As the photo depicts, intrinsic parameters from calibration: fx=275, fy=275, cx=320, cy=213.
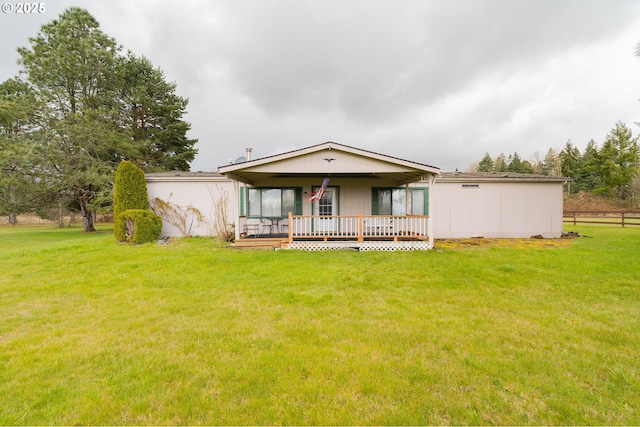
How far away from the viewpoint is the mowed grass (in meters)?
2.18

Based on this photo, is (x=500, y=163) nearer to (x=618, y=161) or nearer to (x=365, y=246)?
(x=618, y=161)

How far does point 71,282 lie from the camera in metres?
5.61

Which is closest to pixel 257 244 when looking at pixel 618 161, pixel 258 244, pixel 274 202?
pixel 258 244

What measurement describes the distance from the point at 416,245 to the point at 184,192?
33.1 ft

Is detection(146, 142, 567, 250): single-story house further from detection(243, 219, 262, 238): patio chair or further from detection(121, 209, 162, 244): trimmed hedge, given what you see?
detection(121, 209, 162, 244): trimmed hedge

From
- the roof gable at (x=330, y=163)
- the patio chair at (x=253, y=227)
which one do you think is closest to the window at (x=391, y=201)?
the roof gable at (x=330, y=163)

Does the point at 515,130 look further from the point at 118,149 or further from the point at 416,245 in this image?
the point at 118,149

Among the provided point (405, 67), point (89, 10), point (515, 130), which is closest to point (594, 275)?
point (405, 67)

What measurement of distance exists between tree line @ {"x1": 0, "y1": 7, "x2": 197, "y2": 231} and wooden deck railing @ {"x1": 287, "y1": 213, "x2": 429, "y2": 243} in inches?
464

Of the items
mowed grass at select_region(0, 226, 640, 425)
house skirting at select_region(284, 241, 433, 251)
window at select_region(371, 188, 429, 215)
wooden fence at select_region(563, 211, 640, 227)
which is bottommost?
mowed grass at select_region(0, 226, 640, 425)

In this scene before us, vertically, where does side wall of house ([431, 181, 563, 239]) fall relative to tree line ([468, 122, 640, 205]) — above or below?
below

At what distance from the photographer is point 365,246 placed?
29.8ft

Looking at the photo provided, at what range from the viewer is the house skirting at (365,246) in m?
9.06

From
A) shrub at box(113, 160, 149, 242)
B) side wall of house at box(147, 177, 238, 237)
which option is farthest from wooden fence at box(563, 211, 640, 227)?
shrub at box(113, 160, 149, 242)
